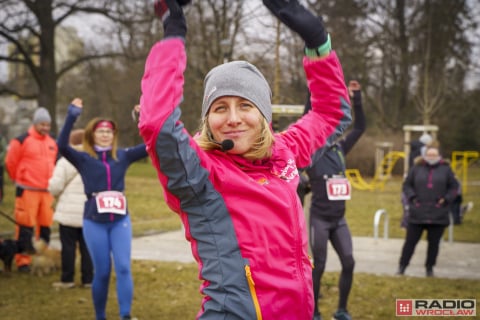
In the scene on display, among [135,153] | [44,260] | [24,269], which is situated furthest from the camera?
[24,269]

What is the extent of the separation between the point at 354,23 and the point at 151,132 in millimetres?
32596

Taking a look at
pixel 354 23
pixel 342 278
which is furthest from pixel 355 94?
pixel 354 23

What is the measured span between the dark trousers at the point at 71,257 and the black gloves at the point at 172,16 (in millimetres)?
6268

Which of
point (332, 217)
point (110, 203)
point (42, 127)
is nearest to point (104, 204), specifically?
point (110, 203)

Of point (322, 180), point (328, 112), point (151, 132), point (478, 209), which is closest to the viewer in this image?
point (151, 132)

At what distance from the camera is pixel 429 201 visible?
872cm

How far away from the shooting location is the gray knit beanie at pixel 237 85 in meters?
2.53

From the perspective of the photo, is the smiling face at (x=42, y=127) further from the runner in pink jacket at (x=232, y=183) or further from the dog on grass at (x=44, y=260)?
the runner in pink jacket at (x=232, y=183)

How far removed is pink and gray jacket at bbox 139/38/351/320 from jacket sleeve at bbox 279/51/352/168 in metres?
0.42

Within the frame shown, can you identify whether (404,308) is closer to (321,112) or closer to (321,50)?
(321,112)

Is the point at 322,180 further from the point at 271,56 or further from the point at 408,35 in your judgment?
the point at 408,35

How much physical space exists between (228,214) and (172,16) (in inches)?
32.1

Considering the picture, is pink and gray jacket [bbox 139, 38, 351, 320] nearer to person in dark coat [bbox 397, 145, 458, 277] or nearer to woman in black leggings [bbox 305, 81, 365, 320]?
woman in black leggings [bbox 305, 81, 365, 320]

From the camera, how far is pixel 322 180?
655cm
